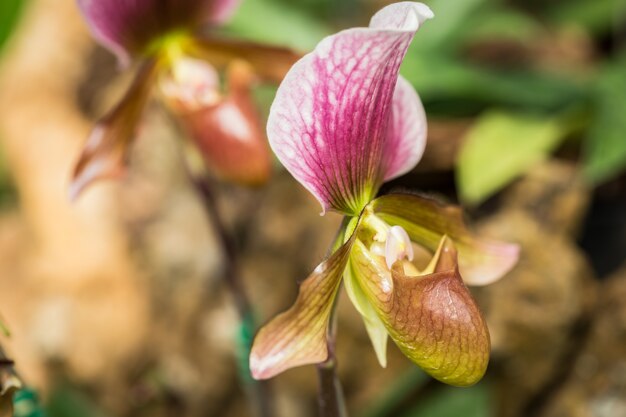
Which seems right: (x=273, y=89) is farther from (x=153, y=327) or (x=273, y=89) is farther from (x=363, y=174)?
(x=363, y=174)

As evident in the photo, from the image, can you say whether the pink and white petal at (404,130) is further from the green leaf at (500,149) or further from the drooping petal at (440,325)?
the green leaf at (500,149)

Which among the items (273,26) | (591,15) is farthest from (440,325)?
(591,15)

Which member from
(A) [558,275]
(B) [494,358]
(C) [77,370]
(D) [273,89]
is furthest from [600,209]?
(C) [77,370]

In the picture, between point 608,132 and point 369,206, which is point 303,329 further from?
point 608,132

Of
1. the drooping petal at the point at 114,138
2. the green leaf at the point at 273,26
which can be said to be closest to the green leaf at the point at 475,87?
the green leaf at the point at 273,26

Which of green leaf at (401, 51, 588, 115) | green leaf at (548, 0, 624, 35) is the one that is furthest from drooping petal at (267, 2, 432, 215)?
green leaf at (548, 0, 624, 35)

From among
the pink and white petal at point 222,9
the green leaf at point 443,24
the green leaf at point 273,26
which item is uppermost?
the pink and white petal at point 222,9
